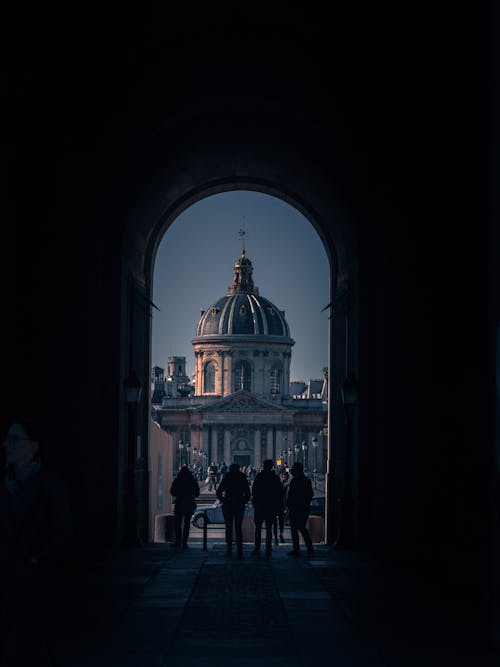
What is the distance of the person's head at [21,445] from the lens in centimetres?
667

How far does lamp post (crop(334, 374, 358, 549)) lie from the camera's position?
71.3 ft

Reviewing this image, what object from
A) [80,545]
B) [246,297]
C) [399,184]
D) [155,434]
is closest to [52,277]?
[80,545]

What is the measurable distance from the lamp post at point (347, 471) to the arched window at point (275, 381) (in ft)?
443

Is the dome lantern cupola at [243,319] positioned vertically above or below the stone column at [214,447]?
above

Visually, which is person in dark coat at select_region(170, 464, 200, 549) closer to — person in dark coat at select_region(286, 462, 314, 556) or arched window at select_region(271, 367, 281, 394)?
person in dark coat at select_region(286, 462, 314, 556)

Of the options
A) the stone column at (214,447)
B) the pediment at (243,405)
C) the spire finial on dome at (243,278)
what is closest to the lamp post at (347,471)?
the pediment at (243,405)

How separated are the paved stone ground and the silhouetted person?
3.19 m

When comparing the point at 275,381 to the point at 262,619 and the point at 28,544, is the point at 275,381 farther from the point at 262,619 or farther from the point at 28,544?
the point at 28,544

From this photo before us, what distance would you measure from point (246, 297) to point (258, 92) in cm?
14274

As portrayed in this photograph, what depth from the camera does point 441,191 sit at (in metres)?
17.2

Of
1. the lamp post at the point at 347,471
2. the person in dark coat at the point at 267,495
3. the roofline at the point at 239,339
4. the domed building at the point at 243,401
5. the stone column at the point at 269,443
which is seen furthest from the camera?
the roofline at the point at 239,339

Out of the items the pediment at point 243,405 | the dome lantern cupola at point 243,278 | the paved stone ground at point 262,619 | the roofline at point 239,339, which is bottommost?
the paved stone ground at point 262,619

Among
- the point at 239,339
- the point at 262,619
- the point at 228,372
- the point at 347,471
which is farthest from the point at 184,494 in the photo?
the point at 228,372

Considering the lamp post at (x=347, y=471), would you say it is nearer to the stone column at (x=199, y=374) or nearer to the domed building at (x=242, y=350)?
the domed building at (x=242, y=350)
